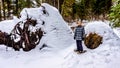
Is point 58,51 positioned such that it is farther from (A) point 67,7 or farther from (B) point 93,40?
(A) point 67,7

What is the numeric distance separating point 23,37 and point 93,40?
5.17 metres

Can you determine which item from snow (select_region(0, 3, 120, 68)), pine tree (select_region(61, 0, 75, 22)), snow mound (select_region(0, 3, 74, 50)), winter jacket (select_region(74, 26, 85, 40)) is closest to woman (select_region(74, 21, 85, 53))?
winter jacket (select_region(74, 26, 85, 40))

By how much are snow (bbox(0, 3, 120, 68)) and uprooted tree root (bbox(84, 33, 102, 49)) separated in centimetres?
26

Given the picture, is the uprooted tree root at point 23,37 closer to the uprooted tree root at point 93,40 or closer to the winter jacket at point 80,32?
the uprooted tree root at point 93,40

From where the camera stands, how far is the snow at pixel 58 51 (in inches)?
501

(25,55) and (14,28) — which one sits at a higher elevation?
(14,28)

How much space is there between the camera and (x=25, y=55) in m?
16.1

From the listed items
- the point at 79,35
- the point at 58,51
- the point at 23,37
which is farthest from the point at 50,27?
the point at 79,35

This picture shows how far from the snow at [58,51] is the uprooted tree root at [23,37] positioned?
315 mm

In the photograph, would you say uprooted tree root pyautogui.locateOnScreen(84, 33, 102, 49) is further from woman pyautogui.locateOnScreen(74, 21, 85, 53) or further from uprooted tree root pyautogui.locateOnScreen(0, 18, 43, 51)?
uprooted tree root pyautogui.locateOnScreen(0, 18, 43, 51)

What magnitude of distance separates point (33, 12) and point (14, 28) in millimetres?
1705

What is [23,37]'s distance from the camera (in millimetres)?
17375

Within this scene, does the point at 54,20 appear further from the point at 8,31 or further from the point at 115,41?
the point at 115,41

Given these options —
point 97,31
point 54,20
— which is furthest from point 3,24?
point 97,31
